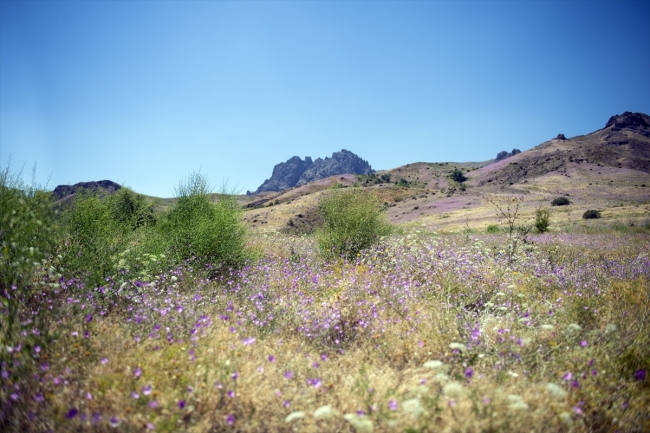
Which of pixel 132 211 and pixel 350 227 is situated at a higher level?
pixel 132 211

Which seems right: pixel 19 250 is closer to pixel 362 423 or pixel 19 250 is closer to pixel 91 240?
pixel 91 240

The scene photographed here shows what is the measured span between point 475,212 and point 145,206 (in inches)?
1266

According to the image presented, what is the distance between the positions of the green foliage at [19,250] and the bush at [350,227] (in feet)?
20.2

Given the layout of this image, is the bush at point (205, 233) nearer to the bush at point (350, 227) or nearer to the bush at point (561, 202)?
the bush at point (350, 227)

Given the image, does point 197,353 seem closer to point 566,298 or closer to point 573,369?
point 573,369

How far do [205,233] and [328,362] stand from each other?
4.56 meters

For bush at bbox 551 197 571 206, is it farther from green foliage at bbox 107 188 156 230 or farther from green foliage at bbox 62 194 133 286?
green foliage at bbox 62 194 133 286

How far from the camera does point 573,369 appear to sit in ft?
9.82

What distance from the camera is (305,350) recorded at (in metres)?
3.50

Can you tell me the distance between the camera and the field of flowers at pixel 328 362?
2354mm

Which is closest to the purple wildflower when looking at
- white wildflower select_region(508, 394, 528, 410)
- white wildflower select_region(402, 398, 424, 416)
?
white wildflower select_region(508, 394, 528, 410)

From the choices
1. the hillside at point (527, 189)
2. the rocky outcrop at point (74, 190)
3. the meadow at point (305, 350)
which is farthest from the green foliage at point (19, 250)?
the hillside at point (527, 189)

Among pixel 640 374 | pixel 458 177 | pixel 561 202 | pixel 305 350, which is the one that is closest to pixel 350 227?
pixel 305 350

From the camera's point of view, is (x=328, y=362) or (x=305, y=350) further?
(x=305, y=350)
